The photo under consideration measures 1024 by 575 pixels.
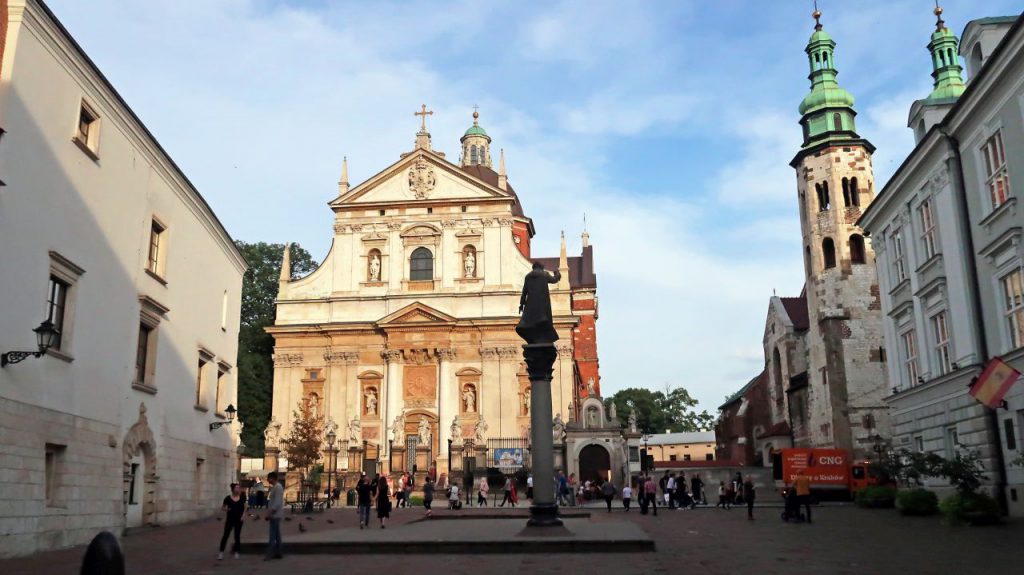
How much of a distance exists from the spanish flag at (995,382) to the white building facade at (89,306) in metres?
18.2

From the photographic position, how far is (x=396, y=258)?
161 ft

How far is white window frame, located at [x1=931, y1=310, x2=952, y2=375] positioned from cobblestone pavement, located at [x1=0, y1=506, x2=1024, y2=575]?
19.0ft

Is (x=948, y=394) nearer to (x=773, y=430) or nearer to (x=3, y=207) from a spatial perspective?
(x=3, y=207)

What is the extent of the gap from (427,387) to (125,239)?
1160 inches

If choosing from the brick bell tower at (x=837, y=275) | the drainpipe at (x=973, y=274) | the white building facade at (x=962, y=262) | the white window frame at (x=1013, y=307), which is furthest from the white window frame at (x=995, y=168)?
the brick bell tower at (x=837, y=275)

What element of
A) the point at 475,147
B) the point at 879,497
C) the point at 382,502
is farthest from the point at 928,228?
the point at 475,147

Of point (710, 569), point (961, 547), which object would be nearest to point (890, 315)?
point (961, 547)

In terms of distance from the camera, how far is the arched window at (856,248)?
140ft

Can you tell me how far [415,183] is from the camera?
49.8 meters

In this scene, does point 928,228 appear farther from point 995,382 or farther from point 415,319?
point 415,319

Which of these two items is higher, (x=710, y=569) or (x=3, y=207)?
(x=3, y=207)

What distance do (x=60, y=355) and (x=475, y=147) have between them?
67.8m

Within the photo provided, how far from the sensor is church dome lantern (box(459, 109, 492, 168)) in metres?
80.5

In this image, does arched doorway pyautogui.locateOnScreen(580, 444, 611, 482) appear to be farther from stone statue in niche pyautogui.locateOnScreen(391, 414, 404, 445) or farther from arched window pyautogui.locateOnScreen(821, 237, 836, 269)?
arched window pyautogui.locateOnScreen(821, 237, 836, 269)
